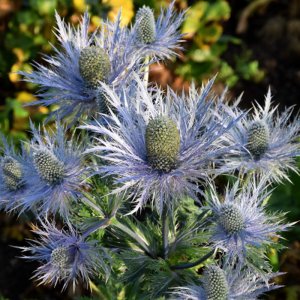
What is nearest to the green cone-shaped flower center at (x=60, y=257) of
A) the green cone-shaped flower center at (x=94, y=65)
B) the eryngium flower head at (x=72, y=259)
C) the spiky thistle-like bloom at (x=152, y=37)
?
the eryngium flower head at (x=72, y=259)

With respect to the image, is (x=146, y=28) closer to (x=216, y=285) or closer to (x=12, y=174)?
(x=12, y=174)

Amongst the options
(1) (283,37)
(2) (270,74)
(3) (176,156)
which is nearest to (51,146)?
(3) (176,156)

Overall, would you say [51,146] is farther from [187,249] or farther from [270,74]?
[270,74]

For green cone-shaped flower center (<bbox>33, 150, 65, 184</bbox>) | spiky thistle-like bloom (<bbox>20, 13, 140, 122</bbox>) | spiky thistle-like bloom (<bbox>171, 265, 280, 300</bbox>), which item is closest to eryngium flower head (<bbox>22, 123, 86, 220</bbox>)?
green cone-shaped flower center (<bbox>33, 150, 65, 184</bbox>)

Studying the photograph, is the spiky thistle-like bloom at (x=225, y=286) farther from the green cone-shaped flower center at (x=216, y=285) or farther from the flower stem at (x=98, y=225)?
the flower stem at (x=98, y=225)

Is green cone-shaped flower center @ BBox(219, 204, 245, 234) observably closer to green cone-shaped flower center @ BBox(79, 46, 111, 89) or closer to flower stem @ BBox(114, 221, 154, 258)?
flower stem @ BBox(114, 221, 154, 258)
